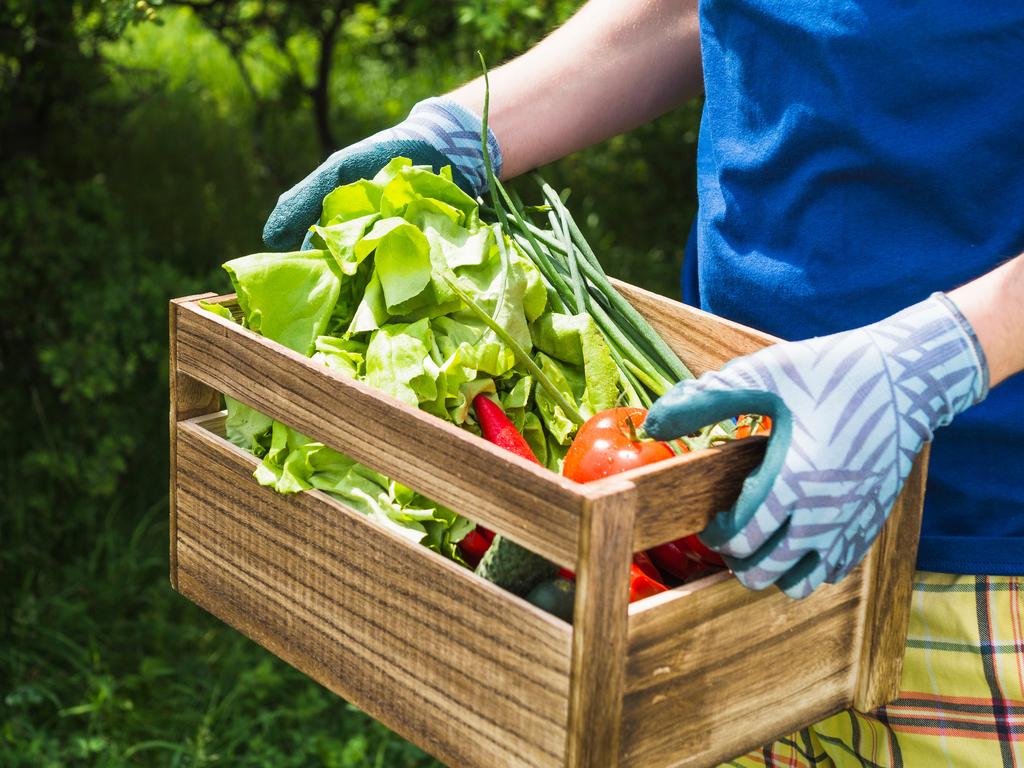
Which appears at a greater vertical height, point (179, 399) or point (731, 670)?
point (179, 399)

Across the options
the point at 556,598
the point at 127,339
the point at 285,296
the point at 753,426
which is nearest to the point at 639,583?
the point at 556,598

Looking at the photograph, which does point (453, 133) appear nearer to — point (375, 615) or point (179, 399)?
point (179, 399)

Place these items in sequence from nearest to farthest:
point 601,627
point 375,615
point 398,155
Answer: point 601,627
point 375,615
point 398,155

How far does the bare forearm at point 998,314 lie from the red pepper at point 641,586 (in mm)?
378

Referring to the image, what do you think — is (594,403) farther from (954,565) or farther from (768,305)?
(954,565)

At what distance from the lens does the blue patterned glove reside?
1.19 meters

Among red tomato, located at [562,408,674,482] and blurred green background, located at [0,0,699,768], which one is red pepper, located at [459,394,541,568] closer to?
red tomato, located at [562,408,674,482]

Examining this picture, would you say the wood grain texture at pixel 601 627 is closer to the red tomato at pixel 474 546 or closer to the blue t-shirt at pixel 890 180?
the red tomato at pixel 474 546

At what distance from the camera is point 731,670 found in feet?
4.29

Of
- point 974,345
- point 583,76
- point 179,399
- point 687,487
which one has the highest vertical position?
point 583,76

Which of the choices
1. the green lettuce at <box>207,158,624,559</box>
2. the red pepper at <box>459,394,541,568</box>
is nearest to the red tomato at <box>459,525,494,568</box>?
the red pepper at <box>459,394,541,568</box>

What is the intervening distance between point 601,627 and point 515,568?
0.14m

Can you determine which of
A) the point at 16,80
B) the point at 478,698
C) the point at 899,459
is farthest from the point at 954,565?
the point at 16,80

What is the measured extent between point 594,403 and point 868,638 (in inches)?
15.6
